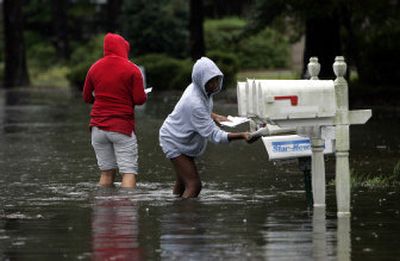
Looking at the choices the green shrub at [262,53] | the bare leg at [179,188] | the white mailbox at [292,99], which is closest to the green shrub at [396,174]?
the bare leg at [179,188]

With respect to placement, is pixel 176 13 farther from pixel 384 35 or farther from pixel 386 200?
pixel 386 200

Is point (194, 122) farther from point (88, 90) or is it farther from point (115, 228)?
point (115, 228)

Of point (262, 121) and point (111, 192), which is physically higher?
point (262, 121)

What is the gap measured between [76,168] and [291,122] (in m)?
6.38

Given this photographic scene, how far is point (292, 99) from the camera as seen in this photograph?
1005 centimetres

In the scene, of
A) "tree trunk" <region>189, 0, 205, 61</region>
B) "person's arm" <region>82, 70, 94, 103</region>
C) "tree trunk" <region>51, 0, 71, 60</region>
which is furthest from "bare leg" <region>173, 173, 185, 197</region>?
"tree trunk" <region>51, 0, 71, 60</region>

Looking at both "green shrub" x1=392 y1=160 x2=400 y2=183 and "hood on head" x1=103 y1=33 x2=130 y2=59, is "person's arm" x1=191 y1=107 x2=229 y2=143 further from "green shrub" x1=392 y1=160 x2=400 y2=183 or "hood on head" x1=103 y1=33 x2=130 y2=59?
"green shrub" x1=392 y1=160 x2=400 y2=183

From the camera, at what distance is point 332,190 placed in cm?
1303

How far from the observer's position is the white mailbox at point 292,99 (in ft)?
32.8

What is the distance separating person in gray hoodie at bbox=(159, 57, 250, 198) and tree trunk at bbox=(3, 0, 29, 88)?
39978 mm

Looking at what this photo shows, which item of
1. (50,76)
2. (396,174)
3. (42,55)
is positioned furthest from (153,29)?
(396,174)

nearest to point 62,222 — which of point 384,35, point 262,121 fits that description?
point 262,121

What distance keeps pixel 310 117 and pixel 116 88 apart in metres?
3.79

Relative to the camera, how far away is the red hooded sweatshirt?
533 inches
